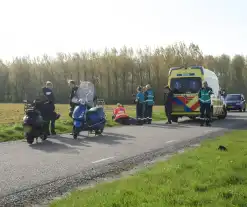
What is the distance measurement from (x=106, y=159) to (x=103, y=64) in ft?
217

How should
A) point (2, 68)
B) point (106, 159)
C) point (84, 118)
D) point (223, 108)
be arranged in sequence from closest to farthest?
1. point (106, 159)
2. point (84, 118)
3. point (223, 108)
4. point (2, 68)

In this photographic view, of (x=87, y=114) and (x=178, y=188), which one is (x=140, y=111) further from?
(x=178, y=188)

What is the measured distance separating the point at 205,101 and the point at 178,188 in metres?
13.4

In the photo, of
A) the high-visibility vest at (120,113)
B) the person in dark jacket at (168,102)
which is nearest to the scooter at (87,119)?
the high-visibility vest at (120,113)

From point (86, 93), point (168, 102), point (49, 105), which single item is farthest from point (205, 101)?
point (49, 105)

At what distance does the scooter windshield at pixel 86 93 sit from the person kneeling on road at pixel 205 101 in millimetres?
6184

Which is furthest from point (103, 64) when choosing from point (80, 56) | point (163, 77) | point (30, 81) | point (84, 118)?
point (84, 118)

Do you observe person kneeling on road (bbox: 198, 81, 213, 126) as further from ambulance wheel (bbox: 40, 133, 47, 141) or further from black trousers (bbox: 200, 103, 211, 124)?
ambulance wheel (bbox: 40, 133, 47, 141)

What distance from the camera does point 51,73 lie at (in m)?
81.5

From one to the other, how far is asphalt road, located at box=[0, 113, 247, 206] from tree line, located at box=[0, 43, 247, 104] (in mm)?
55057

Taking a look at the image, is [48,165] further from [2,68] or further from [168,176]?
[2,68]

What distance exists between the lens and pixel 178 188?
19.2ft

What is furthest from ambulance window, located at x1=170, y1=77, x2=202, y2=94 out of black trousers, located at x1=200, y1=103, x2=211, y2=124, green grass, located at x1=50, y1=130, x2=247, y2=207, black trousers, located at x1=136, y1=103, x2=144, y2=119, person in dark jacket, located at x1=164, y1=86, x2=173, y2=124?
green grass, located at x1=50, y1=130, x2=247, y2=207

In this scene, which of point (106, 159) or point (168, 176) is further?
point (106, 159)
